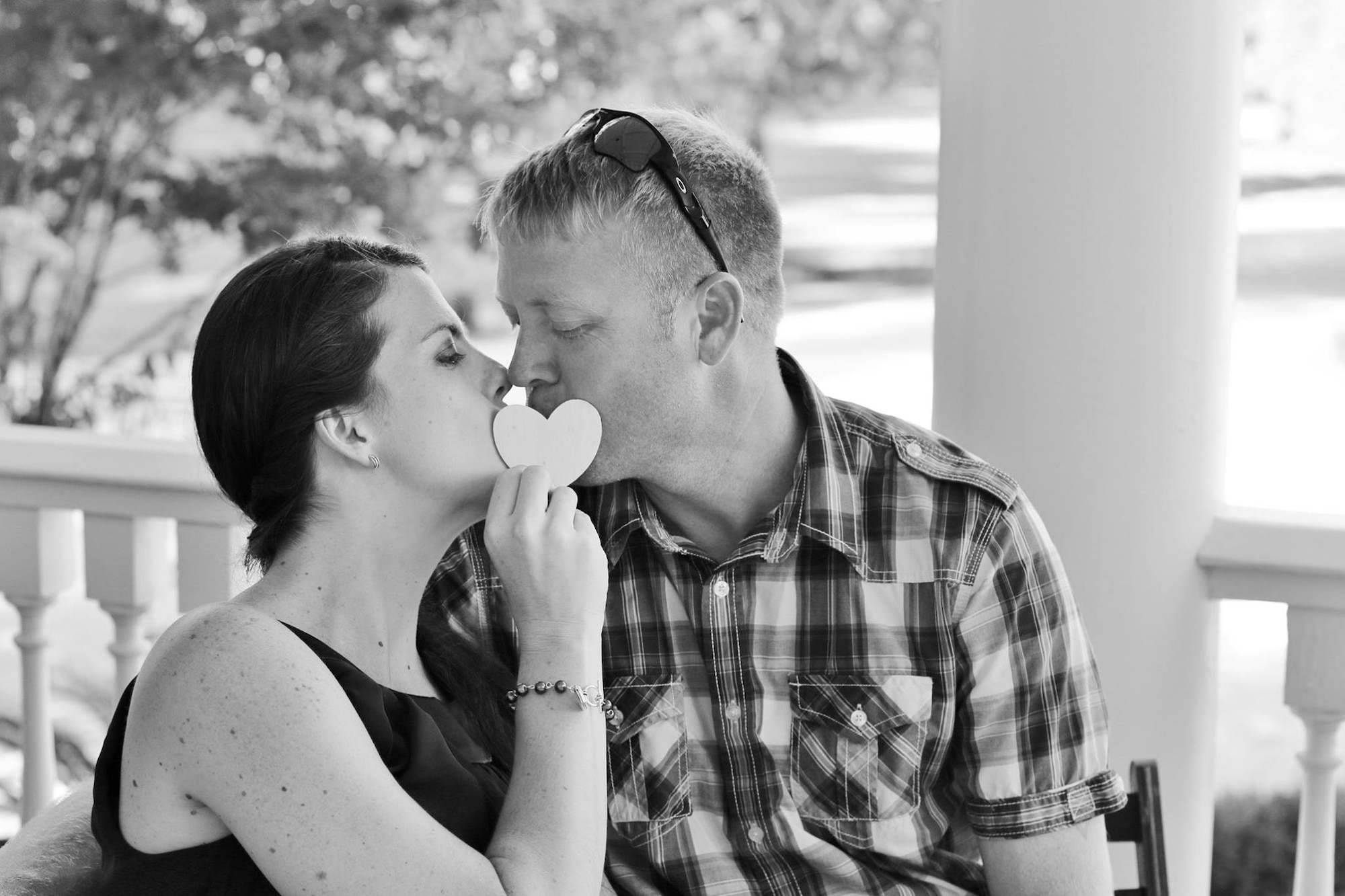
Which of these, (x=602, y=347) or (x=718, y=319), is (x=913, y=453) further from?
(x=602, y=347)

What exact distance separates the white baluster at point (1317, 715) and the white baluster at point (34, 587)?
2.19 meters

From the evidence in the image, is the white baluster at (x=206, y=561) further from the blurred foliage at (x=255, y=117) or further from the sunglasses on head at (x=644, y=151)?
the blurred foliage at (x=255, y=117)

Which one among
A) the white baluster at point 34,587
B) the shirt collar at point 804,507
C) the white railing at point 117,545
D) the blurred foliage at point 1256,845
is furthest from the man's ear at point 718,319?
the blurred foliage at point 1256,845

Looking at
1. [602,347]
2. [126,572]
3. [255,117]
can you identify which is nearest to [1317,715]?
[602,347]

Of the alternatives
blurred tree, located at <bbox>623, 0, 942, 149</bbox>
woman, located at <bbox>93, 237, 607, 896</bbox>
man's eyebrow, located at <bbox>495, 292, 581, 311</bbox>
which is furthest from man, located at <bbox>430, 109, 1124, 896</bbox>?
blurred tree, located at <bbox>623, 0, 942, 149</bbox>

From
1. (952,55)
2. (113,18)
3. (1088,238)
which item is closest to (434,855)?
(1088,238)

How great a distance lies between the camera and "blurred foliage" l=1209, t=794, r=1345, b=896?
4582 millimetres

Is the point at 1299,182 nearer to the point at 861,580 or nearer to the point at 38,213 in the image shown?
the point at 38,213

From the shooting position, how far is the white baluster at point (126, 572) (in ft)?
8.57

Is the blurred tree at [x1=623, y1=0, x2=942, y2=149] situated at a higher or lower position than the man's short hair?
higher

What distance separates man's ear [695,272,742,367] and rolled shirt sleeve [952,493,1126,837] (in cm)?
44

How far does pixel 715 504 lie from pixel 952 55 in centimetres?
90

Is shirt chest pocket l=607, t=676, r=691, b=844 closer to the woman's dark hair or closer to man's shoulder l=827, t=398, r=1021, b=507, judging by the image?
man's shoulder l=827, t=398, r=1021, b=507

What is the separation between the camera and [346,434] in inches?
63.4
